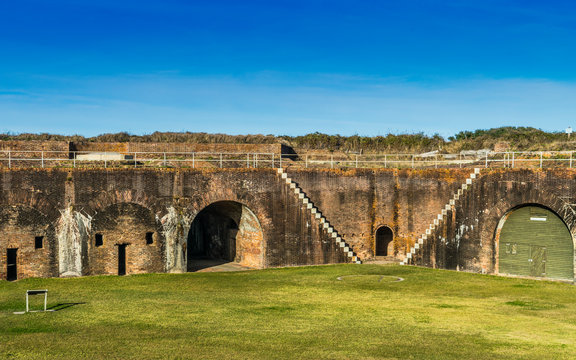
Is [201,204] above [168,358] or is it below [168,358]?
above

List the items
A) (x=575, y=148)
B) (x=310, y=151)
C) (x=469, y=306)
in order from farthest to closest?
1. (x=310, y=151)
2. (x=575, y=148)
3. (x=469, y=306)

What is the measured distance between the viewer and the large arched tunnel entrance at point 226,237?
28.6m

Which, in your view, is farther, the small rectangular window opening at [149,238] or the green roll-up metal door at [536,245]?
the small rectangular window opening at [149,238]

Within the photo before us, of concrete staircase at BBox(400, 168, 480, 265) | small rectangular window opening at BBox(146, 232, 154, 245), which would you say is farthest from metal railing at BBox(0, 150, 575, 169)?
small rectangular window opening at BBox(146, 232, 154, 245)

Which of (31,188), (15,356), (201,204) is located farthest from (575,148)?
(15,356)

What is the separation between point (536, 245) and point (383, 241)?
7.97 meters

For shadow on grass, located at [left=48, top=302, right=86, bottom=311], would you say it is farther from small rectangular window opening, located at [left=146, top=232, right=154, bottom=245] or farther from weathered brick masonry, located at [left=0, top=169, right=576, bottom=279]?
small rectangular window opening, located at [left=146, top=232, right=154, bottom=245]

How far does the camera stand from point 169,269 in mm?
26672

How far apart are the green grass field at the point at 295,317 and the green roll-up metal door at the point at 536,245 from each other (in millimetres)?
905

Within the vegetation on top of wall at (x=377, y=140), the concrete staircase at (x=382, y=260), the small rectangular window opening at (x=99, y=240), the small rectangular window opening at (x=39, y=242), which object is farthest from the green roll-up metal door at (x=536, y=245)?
the small rectangular window opening at (x=39, y=242)

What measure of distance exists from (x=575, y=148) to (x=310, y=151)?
15430 millimetres

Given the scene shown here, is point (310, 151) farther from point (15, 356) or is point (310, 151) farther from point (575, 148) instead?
point (15, 356)

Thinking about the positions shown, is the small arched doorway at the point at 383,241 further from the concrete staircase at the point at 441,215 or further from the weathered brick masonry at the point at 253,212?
the concrete staircase at the point at 441,215

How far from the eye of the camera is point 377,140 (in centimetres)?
4688
